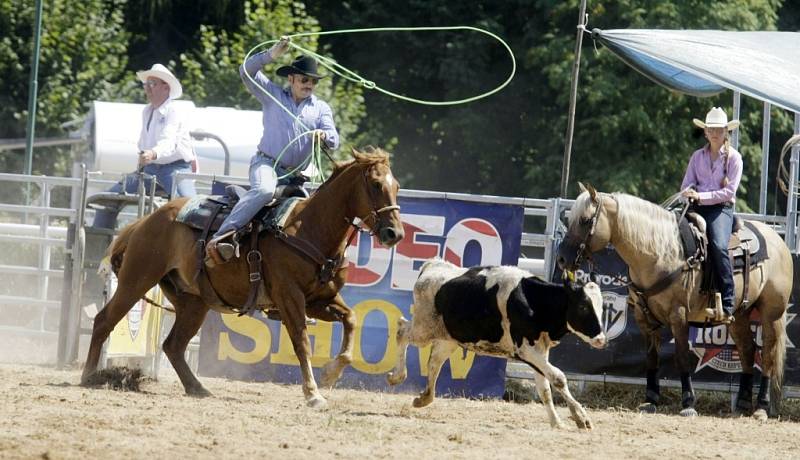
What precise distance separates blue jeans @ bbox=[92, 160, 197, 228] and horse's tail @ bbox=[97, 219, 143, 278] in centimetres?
117

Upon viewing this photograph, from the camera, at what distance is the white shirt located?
12242mm

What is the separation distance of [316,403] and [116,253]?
8.15 ft

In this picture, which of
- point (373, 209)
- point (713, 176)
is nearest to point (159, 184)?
point (373, 209)

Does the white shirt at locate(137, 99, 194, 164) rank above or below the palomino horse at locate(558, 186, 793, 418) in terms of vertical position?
above

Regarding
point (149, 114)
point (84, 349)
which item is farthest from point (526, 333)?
point (84, 349)

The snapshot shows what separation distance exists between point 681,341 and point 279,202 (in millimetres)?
3570

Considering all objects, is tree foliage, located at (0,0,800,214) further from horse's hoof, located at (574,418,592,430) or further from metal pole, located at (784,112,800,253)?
horse's hoof, located at (574,418,592,430)

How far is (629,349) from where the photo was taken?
1227cm

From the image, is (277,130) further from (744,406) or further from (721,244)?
(744,406)

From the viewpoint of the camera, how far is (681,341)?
11414 mm

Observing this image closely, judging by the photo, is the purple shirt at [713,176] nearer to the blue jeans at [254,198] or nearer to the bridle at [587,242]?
the bridle at [587,242]

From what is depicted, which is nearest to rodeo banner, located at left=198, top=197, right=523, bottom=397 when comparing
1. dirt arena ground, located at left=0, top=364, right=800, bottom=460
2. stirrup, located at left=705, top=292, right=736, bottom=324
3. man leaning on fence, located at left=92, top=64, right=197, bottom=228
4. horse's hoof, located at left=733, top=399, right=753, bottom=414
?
dirt arena ground, located at left=0, top=364, right=800, bottom=460

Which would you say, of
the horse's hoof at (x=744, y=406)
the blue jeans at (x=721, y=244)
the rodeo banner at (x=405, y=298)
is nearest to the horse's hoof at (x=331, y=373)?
the rodeo banner at (x=405, y=298)

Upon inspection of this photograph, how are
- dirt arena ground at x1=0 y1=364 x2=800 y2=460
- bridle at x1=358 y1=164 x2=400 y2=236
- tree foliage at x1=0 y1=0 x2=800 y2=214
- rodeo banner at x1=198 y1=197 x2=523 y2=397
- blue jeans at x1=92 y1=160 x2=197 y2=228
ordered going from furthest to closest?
tree foliage at x1=0 y1=0 x2=800 y2=214, blue jeans at x1=92 y1=160 x2=197 y2=228, rodeo banner at x1=198 y1=197 x2=523 y2=397, bridle at x1=358 y1=164 x2=400 y2=236, dirt arena ground at x1=0 y1=364 x2=800 y2=460
